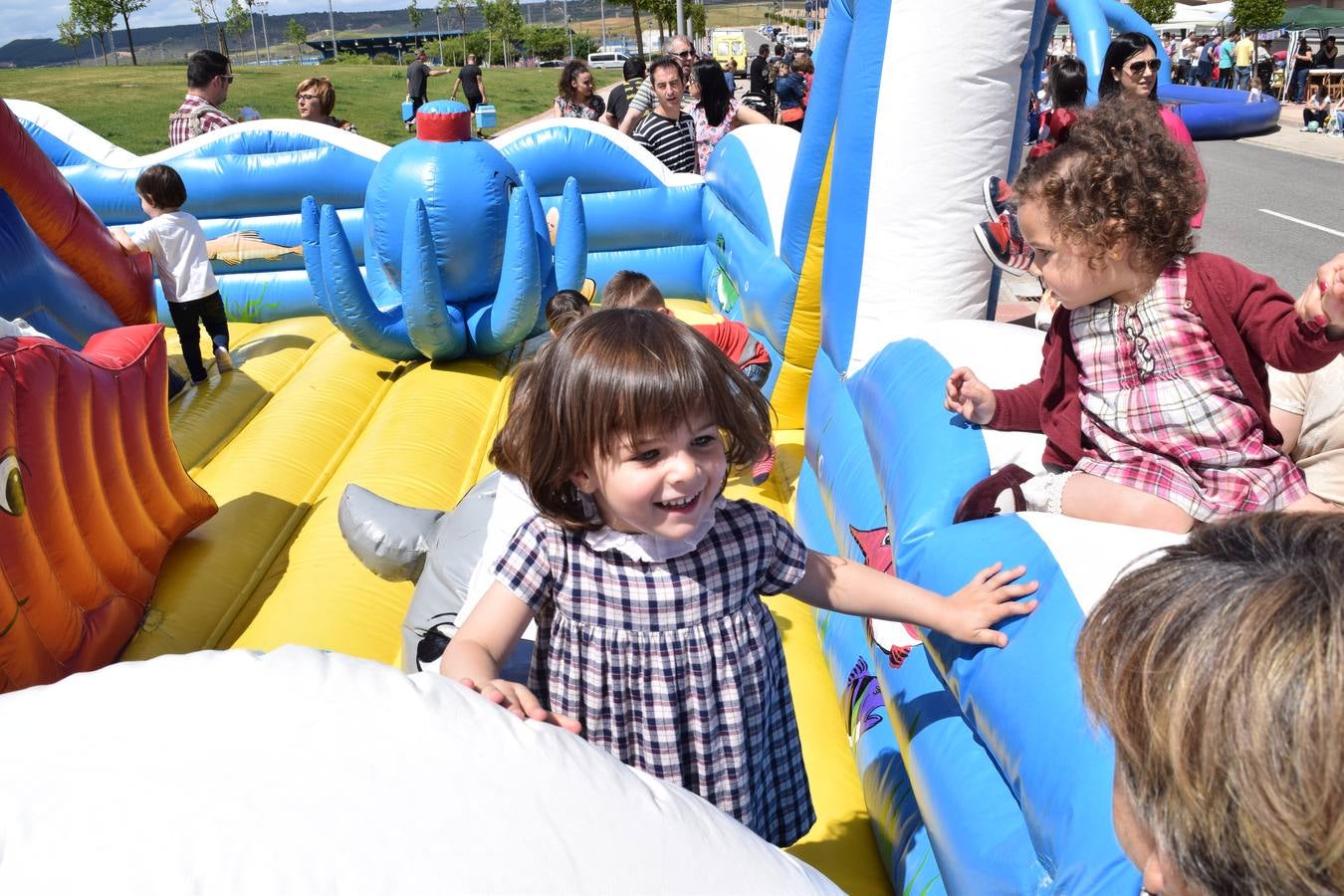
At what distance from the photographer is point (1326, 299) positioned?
125 centimetres

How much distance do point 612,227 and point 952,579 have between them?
370 cm

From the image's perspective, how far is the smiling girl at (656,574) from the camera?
1.14m

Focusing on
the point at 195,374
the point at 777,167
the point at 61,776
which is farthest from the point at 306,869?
the point at 195,374

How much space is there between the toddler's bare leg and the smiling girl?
21 centimetres

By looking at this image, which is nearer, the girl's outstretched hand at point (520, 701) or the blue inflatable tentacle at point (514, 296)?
the girl's outstretched hand at point (520, 701)

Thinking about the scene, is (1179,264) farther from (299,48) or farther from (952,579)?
(299,48)

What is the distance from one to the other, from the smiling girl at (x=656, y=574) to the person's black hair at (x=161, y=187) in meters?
3.32

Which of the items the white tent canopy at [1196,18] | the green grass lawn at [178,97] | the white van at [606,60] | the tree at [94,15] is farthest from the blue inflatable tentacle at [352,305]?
the tree at [94,15]

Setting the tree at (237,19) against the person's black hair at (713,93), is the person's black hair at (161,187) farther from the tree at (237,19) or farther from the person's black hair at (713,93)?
the tree at (237,19)

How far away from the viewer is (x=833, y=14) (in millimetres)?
2639

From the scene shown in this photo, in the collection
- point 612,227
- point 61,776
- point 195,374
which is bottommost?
point 195,374

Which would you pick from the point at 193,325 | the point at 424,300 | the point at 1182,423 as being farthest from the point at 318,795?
the point at 193,325

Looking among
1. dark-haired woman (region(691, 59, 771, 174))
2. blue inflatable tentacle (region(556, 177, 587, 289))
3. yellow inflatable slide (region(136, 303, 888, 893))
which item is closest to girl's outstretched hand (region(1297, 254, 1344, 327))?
yellow inflatable slide (region(136, 303, 888, 893))

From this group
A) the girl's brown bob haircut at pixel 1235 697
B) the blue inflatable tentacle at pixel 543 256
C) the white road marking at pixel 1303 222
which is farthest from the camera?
the white road marking at pixel 1303 222
